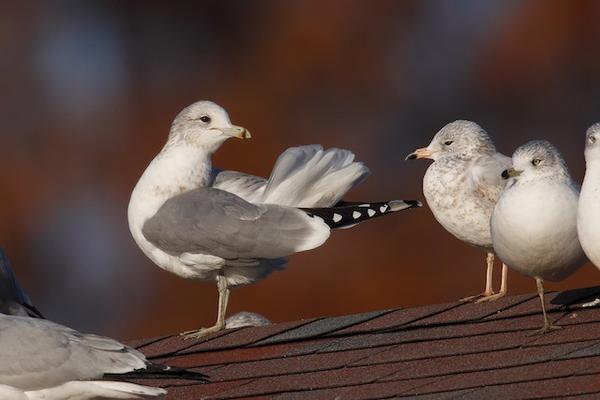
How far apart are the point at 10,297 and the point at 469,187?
192 cm

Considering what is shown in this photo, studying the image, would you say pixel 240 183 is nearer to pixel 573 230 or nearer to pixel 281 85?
pixel 573 230

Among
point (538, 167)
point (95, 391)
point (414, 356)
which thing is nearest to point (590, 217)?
point (538, 167)

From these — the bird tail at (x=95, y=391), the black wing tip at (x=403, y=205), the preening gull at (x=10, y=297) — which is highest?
the black wing tip at (x=403, y=205)

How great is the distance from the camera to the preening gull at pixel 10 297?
291 inches

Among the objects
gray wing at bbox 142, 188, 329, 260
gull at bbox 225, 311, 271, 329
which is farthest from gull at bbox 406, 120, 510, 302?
gull at bbox 225, 311, 271, 329

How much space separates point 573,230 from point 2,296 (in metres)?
2.35

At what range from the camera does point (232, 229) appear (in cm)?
796

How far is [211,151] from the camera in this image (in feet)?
28.1

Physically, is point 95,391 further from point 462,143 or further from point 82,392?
point 462,143

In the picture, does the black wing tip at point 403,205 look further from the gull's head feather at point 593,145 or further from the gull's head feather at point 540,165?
the gull's head feather at point 593,145

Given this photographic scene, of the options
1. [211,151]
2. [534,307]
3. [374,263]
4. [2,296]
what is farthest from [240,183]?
[374,263]

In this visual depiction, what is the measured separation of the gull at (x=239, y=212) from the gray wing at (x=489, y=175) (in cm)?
27

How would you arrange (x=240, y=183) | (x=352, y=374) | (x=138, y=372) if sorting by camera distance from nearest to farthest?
(x=138, y=372) < (x=352, y=374) < (x=240, y=183)

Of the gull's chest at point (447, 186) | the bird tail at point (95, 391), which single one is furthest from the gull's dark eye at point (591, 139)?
the bird tail at point (95, 391)
